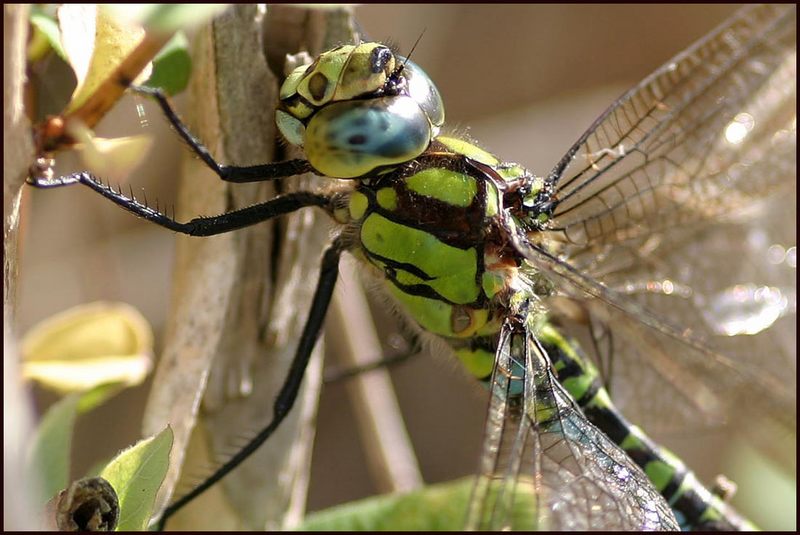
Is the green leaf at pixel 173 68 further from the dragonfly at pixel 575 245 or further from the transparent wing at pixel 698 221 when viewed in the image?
the transparent wing at pixel 698 221

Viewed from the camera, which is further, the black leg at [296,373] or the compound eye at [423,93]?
the black leg at [296,373]

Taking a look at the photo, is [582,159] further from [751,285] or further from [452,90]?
[452,90]

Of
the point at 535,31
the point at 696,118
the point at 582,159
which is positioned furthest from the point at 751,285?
the point at 535,31

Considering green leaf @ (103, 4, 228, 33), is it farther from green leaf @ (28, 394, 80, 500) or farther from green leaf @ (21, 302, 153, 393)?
green leaf @ (21, 302, 153, 393)

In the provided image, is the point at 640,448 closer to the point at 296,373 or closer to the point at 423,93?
the point at 296,373

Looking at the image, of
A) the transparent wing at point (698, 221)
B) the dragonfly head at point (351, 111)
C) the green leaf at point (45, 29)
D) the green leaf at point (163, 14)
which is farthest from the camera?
the transparent wing at point (698, 221)

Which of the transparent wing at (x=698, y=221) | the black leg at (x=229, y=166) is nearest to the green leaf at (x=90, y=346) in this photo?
the black leg at (x=229, y=166)
